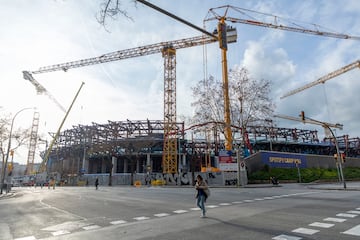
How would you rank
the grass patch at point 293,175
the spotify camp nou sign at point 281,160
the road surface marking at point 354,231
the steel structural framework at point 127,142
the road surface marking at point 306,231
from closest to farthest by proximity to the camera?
the road surface marking at point 354,231, the road surface marking at point 306,231, the grass patch at point 293,175, the spotify camp nou sign at point 281,160, the steel structural framework at point 127,142

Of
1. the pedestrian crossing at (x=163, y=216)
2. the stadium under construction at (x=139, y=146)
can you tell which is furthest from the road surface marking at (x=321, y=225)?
the stadium under construction at (x=139, y=146)

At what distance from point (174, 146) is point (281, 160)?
2441 centimetres

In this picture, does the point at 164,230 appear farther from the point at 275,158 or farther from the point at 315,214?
the point at 275,158

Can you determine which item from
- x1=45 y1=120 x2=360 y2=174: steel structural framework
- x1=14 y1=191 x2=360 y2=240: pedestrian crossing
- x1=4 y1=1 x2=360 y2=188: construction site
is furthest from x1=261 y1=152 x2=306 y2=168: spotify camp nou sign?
x1=14 y1=191 x2=360 y2=240: pedestrian crossing

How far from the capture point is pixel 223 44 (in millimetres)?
7238

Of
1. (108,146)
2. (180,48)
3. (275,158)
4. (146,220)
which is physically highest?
(180,48)

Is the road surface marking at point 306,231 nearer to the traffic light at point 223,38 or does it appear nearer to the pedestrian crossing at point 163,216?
the pedestrian crossing at point 163,216

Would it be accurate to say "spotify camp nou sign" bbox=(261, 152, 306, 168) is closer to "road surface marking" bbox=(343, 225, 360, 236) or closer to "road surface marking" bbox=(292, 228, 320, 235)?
"road surface marking" bbox=(343, 225, 360, 236)

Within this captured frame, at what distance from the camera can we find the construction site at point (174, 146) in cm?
3328

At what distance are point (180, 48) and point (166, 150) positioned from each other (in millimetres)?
23931

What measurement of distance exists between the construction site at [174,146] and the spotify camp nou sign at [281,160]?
0.16 meters

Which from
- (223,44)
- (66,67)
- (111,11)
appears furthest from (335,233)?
(66,67)

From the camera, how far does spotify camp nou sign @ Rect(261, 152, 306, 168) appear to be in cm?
3528

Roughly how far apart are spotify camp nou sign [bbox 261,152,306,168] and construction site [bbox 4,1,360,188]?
159 millimetres
